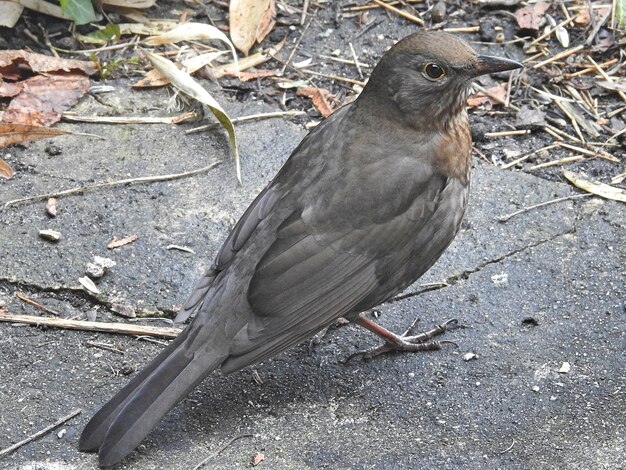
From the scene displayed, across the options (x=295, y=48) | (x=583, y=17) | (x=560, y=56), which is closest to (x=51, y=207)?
(x=295, y=48)

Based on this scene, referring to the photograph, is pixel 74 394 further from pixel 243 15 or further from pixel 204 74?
pixel 243 15

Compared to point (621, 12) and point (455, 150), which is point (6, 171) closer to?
point (455, 150)

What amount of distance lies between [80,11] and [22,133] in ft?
3.18

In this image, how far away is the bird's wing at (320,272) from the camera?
4.35 metres

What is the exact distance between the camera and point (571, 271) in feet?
17.0

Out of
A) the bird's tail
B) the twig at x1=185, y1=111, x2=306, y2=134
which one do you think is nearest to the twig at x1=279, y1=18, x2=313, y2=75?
the twig at x1=185, y1=111, x2=306, y2=134

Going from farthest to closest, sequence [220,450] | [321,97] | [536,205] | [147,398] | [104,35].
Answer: [104,35] < [321,97] < [536,205] < [220,450] < [147,398]

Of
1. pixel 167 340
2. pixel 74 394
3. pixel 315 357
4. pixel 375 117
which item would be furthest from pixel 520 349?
pixel 74 394

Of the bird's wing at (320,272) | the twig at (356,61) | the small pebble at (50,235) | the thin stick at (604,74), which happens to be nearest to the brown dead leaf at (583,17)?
the thin stick at (604,74)

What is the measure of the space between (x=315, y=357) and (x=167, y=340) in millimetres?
675

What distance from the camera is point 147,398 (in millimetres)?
4145

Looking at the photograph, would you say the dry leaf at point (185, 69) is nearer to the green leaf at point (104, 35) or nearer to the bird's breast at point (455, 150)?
the green leaf at point (104, 35)

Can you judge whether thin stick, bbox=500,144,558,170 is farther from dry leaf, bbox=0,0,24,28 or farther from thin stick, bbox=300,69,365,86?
dry leaf, bbox=0,0,24,28

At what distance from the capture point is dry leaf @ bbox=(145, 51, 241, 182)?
5.73 metres
